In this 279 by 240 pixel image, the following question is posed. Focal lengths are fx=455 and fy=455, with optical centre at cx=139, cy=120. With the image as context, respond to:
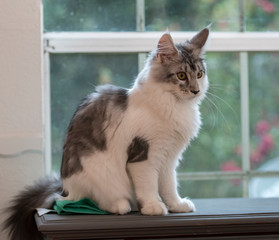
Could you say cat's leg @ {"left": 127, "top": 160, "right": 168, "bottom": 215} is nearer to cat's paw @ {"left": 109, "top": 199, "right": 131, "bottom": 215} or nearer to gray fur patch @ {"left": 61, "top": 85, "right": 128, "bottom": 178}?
cat's paw @ {"left": 109, "top": 199, "right": 131, "bottom": 215}

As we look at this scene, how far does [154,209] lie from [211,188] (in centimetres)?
82

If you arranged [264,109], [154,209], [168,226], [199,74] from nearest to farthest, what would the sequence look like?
[168,226] < [154,209] < [199,74] < [264,109]

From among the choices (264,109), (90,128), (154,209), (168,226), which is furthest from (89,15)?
(168,226)

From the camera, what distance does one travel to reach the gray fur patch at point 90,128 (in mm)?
1691

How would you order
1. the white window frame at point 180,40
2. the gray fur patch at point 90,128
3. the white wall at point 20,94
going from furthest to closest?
the white window frame at point 180,40
the white wall at point 20,94
the gray fur patch at point 90,128

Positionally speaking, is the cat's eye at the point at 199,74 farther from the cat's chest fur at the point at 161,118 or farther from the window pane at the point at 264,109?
the window pane at the point at 264,109

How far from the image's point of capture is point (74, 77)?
2273mm

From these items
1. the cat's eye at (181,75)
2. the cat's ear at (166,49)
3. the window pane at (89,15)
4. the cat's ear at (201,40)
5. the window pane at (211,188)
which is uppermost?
Answer: the window pane at (89,15)

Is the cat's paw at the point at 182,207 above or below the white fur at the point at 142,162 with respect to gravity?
below

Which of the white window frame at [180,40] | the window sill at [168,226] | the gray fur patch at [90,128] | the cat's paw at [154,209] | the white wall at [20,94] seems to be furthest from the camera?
the white window frame at [180,40]

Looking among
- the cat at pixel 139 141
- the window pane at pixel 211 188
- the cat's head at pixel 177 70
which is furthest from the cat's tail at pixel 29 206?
the window pane at pixel 211 188

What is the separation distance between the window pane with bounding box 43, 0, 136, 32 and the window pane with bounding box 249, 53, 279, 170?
0.68m

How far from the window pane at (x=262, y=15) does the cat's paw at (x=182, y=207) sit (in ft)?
3.66

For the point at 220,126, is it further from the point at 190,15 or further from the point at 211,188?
the point at 190,15
